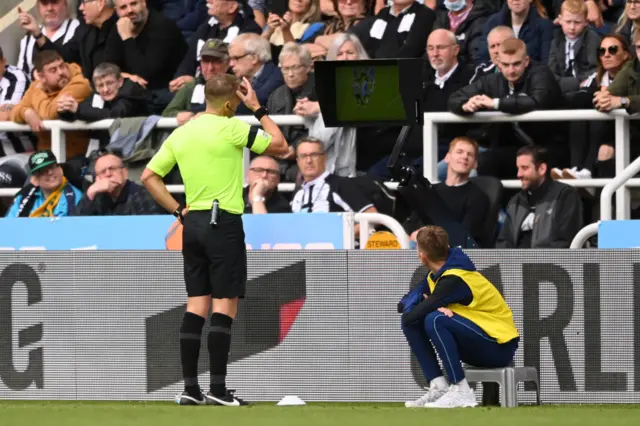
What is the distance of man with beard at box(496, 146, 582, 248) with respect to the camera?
10.9 m

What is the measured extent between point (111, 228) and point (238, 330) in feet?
4.15

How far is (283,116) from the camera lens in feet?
40.0

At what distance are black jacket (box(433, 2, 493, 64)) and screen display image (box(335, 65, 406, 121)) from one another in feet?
10.00

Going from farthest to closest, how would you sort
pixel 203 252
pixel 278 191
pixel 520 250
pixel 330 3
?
pixel 330 3 → pixel 278 191 → pixel 520 250 → pixel 203 252

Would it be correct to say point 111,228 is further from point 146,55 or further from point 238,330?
point 146,55

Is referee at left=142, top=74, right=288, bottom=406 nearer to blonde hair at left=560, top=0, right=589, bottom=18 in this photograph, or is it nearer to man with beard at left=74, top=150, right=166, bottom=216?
man with beard at left=74, top=150, right=166, bottom=216

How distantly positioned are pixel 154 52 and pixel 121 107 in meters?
1.39

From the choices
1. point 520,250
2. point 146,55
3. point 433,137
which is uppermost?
point 146,55

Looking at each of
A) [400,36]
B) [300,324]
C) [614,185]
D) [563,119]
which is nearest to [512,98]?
[563,119]

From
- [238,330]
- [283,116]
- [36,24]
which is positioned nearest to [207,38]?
[36,24]

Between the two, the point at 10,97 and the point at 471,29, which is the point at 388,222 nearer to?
the point at 471,29

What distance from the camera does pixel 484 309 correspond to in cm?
923

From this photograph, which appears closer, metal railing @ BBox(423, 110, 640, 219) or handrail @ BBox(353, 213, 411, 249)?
handrail @ BBox(353, 213, 411, 249)

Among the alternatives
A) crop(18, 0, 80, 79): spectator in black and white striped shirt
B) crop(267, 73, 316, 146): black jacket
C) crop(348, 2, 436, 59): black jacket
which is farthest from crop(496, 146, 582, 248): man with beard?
crop(18, 0, 80, 79): spectator in black and white striped shirt
